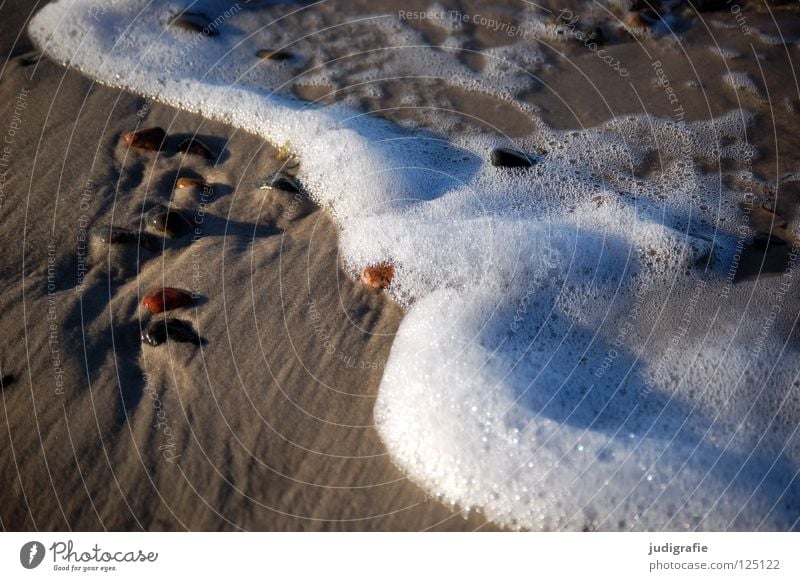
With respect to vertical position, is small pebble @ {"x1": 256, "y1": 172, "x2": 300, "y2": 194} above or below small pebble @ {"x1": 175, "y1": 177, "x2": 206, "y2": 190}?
above

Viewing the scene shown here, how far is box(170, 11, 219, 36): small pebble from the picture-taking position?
4859 mm

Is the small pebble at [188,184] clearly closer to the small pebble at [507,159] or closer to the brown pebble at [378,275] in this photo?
the brown pebble at [378,275]

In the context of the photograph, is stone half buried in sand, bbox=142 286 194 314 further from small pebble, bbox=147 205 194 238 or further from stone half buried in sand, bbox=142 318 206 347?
small pebble, bbox=147 205 194 238

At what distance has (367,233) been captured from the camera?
12.3 ft

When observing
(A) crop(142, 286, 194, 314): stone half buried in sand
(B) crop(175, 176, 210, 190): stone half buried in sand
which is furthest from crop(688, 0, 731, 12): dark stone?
(A) crop(142, 286, 194, 314): stone half buried in sand

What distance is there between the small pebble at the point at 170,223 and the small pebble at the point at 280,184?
1.55 ft

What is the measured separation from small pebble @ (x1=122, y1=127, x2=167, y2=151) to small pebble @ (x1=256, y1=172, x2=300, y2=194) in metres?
0.69

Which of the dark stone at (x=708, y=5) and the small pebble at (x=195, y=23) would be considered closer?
the small pebble at (x=195, y=23)

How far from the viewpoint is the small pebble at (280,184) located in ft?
12.7

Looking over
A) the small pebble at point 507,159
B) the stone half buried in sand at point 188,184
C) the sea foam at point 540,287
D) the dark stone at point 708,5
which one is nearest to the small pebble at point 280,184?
the sea foam at point 540,287

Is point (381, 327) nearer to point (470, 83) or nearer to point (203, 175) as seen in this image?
point (203, 175)

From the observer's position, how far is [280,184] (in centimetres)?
386

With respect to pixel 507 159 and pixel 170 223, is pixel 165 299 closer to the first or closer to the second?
pixel 170 223

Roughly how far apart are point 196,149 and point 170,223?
63 centimetres
